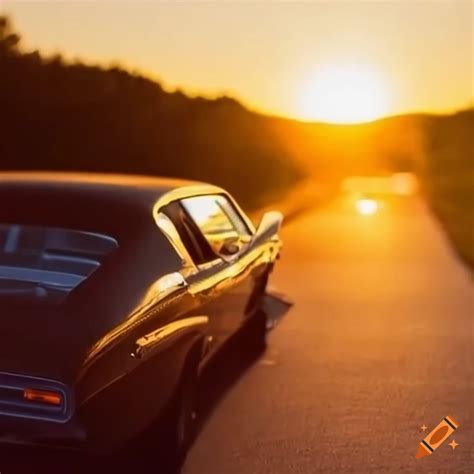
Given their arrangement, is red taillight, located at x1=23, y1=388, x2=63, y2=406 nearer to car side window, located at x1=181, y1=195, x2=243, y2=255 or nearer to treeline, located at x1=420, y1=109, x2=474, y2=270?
car side window, located at x1=181, y1=195, x2=243, y2=255

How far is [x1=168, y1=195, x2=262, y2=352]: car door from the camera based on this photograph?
6832 millimetres

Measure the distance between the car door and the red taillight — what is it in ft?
5.33

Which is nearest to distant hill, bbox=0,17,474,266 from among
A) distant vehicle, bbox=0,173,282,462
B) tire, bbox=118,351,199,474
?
distant vehicle, bbox=0,173,282,462

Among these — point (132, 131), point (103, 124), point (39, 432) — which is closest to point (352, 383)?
point (39, 432)

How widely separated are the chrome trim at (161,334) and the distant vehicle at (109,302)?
10 mm

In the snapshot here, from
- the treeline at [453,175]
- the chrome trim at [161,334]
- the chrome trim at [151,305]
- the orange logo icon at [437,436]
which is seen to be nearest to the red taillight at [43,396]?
the chrome trim at [151,305]

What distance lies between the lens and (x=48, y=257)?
6828 millimetres

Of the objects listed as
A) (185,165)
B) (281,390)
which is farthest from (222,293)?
(185,165)

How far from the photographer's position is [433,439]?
21.2 ft

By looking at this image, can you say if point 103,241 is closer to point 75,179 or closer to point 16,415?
point 75,179

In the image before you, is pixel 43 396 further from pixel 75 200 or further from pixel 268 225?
pixel 268 225

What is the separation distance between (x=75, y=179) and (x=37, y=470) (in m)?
2.25

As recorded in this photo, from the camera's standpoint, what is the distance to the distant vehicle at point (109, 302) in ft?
16.0

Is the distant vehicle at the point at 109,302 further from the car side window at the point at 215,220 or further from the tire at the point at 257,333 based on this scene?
the tire at the point at 257,333
